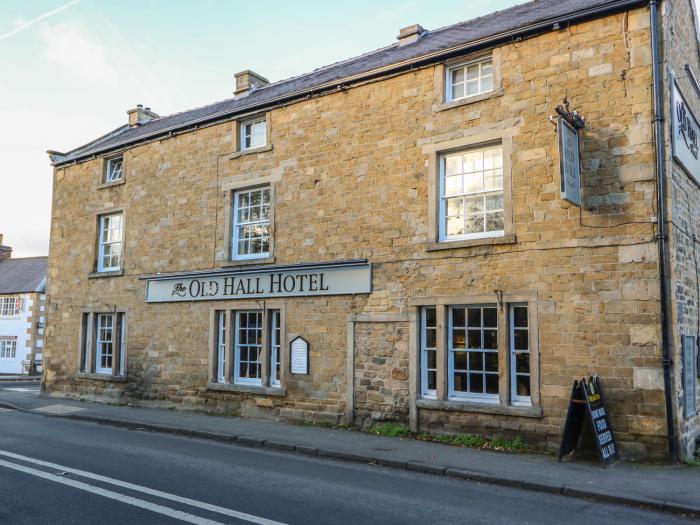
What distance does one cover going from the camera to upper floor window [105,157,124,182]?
18.2m

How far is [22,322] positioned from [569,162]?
42.2m

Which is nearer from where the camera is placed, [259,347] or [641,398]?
[641,398]

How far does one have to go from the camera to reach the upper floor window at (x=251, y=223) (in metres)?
14.5

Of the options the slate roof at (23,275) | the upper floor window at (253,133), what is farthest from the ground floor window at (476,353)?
the slate roof at (23,275)

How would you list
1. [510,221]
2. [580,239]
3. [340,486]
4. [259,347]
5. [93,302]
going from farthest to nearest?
[93,302], [259,347], [510,221], [580,239], [340,486]

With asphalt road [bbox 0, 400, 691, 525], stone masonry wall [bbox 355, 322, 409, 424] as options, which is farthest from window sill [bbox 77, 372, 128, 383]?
stone masonry wall [bbox 355, 322, 409, 424]

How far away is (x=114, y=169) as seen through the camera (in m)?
18.4

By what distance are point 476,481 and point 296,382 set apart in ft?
18.5

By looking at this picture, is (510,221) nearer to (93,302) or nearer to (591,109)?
(591,109)

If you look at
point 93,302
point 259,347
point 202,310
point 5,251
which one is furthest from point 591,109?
point 5,251

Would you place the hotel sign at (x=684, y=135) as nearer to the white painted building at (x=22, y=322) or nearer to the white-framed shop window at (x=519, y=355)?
the white-framed shop window at (x=519, y=355)

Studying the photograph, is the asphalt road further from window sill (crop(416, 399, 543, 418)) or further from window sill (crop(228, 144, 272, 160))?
window sill (crop(228, 144, 272, 160))

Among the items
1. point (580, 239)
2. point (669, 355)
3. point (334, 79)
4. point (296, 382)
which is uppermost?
point (334, 79)

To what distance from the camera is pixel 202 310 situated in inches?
592
